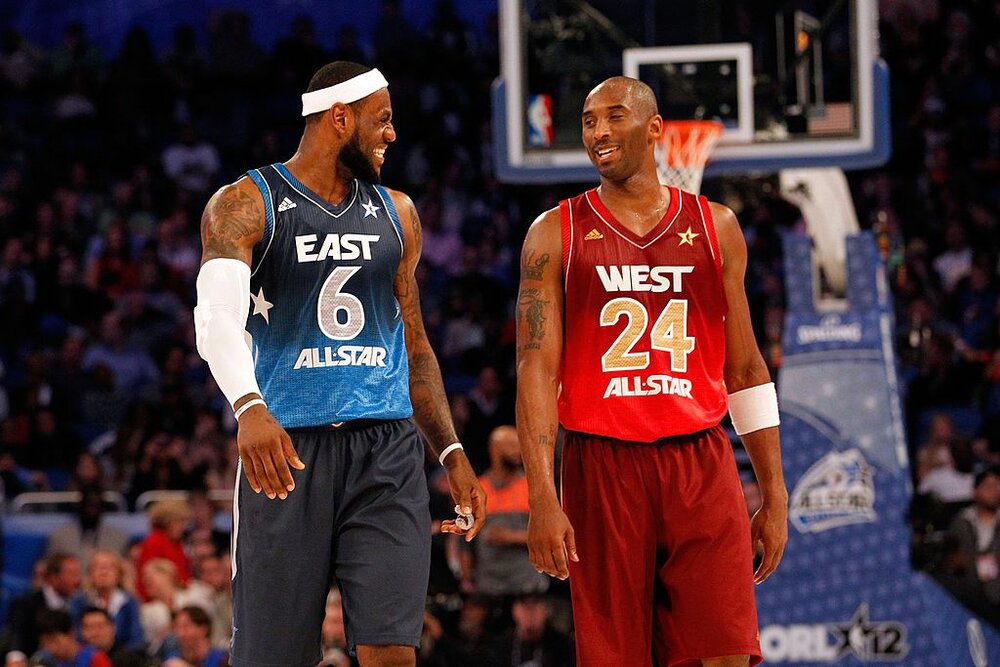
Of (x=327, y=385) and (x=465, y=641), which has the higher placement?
(x=327, y=385)

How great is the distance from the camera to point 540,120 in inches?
403

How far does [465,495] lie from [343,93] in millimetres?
1506

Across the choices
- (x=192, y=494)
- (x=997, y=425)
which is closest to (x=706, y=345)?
(x=192, y=494)

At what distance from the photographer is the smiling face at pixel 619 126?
18.3ft

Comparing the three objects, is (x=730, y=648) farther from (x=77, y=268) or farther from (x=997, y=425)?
(x=77, y=268)

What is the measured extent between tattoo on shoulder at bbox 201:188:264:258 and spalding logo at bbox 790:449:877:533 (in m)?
5.87

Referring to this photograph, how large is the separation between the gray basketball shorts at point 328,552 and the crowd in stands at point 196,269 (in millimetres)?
4675

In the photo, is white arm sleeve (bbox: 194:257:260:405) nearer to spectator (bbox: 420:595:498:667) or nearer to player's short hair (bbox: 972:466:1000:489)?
spectator (bbox: 420:595:498:667)

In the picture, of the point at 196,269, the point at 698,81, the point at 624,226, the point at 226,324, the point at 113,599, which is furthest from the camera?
the point at 196,269

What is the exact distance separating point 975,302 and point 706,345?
10.3 meters

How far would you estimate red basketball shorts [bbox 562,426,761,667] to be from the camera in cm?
541

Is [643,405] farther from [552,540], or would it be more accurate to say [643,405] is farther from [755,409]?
[552,540]

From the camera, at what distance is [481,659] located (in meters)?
10.2

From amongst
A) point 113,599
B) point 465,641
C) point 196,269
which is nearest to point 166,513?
point 113,599
